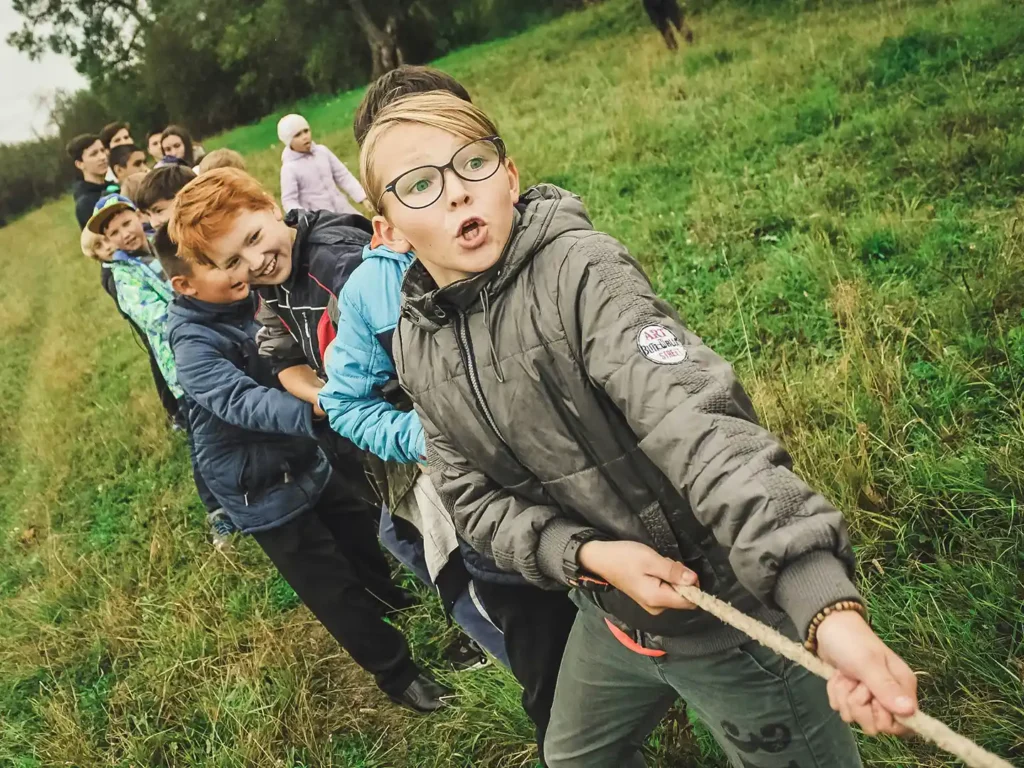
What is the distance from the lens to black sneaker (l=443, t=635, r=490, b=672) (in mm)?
3023

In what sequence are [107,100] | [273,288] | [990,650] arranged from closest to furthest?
[990,650], [273,288], [107,100]

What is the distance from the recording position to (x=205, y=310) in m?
2.78

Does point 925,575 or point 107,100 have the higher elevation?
point 107,100

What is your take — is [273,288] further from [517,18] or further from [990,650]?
[517,18]

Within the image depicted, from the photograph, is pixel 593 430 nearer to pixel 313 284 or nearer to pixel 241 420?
pixel 313 284

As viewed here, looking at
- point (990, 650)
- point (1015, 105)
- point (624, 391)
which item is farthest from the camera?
point (1015, 105)

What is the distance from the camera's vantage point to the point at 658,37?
11.6m

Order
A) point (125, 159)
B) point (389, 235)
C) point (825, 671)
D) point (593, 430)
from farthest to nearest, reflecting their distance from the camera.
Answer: point (125, 159), point (389, 235), point (593, 430), point (825, 671)

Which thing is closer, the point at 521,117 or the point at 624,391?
the point at 624,391

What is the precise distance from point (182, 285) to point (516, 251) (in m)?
1.79

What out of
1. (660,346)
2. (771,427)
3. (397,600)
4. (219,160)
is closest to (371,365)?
(660,346)

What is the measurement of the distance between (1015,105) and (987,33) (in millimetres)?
1647

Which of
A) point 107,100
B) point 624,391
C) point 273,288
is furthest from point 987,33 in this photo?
point 107,100

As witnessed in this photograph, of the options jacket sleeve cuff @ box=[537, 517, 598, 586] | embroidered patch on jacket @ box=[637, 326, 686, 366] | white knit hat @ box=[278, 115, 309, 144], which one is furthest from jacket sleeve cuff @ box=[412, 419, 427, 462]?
white knit hat @ box=[278, 115, 309, 144]
